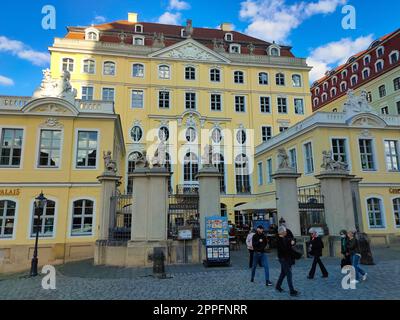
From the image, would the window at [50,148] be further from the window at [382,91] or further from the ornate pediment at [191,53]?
the window at [382,91]

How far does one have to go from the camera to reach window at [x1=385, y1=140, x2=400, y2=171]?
78.9ft

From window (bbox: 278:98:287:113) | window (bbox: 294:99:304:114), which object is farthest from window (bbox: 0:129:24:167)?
window (bbox: 294:99:304:114)

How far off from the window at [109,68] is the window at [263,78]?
1717 cm

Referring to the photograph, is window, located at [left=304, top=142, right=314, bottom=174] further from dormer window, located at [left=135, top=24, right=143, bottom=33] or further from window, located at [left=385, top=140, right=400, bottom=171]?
dormer window, located at [left=135, top=24, right=143, bottom=33]

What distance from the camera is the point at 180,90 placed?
116 feet

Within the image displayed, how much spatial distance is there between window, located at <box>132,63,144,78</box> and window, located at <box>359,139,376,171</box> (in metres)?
23.5

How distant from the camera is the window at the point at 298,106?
37.9m

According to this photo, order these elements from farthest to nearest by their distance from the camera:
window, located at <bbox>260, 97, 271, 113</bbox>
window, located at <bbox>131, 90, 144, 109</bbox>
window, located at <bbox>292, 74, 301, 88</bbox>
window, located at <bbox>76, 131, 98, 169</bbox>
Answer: window, located at <bbox>292, 74, 301, 88</bbox> < window, located at <bbox>260, 97, 271, 113</bbox> < window, located at <bbox>131, 90, 144, 109</bbox> < window, located at <bbox>76, 131, 98, 169</bbox>

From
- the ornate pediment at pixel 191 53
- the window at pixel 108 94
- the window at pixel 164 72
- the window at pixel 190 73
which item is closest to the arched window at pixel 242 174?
the window at pixel 190 73

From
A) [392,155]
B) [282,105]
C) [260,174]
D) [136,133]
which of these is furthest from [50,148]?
[282,105]

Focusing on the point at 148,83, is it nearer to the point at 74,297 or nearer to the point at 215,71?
the point at 215,71

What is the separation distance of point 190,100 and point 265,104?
29.9ft

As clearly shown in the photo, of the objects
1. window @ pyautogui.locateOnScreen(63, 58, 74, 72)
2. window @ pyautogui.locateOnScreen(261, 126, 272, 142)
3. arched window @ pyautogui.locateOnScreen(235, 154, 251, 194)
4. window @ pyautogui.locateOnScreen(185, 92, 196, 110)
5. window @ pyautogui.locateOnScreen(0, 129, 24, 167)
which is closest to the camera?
window @ pyautogui.locateOnScreen(0, 129, 24, 167)

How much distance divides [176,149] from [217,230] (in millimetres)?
21024
